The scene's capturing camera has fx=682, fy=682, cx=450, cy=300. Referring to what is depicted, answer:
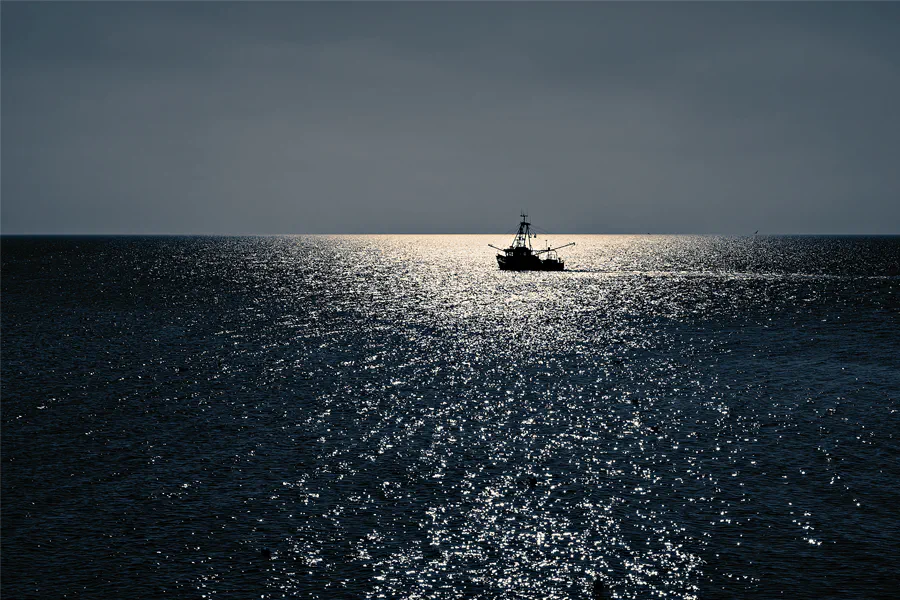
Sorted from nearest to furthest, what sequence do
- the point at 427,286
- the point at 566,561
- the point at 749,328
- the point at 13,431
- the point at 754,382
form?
the point at 566,561 → the point at 13,431 → the point at 754,382 → the point at 749,328 → the point at 427,286

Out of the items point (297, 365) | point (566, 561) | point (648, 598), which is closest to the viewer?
point (648, 598)

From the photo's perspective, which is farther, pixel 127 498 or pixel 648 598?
pixel 127 498

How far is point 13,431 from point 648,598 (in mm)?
44895

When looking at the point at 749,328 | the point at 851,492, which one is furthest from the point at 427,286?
the point at 851,492

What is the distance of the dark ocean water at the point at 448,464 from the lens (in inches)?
1180

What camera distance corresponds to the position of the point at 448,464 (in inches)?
1703

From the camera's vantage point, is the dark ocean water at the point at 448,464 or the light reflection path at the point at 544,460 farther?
the light reflection path at the point at 544,460

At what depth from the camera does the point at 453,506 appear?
36656 mm

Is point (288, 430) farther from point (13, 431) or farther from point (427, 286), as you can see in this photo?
point (427, 286)

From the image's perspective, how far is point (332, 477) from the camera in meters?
40.8

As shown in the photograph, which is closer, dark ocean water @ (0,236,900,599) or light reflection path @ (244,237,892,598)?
dark ocean water @ (0,236,900,599)

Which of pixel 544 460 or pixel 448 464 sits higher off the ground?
pixel 544 460

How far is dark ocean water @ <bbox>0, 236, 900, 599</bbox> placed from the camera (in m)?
30.0

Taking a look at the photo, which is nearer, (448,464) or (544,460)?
(448,464)
